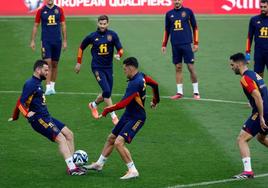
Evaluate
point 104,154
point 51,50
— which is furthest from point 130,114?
point 51,50

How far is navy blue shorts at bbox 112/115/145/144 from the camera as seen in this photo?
16203 millimetres

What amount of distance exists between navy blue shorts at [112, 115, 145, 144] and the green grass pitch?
0.81m

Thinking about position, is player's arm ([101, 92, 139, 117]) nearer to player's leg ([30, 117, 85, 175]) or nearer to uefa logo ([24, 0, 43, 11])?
player's leg ([30, 117, 85, 175])

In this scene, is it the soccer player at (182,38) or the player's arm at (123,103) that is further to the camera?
the soccer player at (182,38)

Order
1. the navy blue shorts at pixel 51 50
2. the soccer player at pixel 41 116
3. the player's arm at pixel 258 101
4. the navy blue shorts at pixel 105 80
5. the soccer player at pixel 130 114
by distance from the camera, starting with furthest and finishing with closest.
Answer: the navy blue shorts at pixel 51 50, the navy blue shorts at pixel 105 80, the soccer player at pixel 41 116, the soccer player at pixel 130 114, the player's arm at pixel 258 101

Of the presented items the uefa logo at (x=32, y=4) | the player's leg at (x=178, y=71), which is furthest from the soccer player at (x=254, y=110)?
the uefa logo at (x=32, y=4)

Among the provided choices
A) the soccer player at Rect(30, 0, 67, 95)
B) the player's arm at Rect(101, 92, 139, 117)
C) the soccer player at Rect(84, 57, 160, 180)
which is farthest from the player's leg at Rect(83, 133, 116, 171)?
the soccer player at Rect(30, 0, 67, 95)

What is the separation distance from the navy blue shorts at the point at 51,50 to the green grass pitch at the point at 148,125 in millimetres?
1142

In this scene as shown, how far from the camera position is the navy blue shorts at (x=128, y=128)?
16203 mm

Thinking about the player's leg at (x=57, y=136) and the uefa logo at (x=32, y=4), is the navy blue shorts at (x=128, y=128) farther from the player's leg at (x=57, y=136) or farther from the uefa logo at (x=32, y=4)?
the uefa logo at (x=32, y=4)

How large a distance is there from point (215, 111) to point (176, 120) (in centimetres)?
166

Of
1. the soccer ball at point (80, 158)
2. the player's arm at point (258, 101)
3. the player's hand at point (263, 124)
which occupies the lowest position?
the soccer ball at point (80, 158)

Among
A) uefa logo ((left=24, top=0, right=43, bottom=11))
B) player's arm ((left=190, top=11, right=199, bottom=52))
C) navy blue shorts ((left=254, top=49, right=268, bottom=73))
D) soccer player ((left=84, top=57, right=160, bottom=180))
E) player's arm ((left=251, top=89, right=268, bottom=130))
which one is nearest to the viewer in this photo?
player's arm ((left=251, top=89, right=268, bottom=130))

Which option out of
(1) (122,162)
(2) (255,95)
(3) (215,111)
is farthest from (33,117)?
(3) (215,111)
